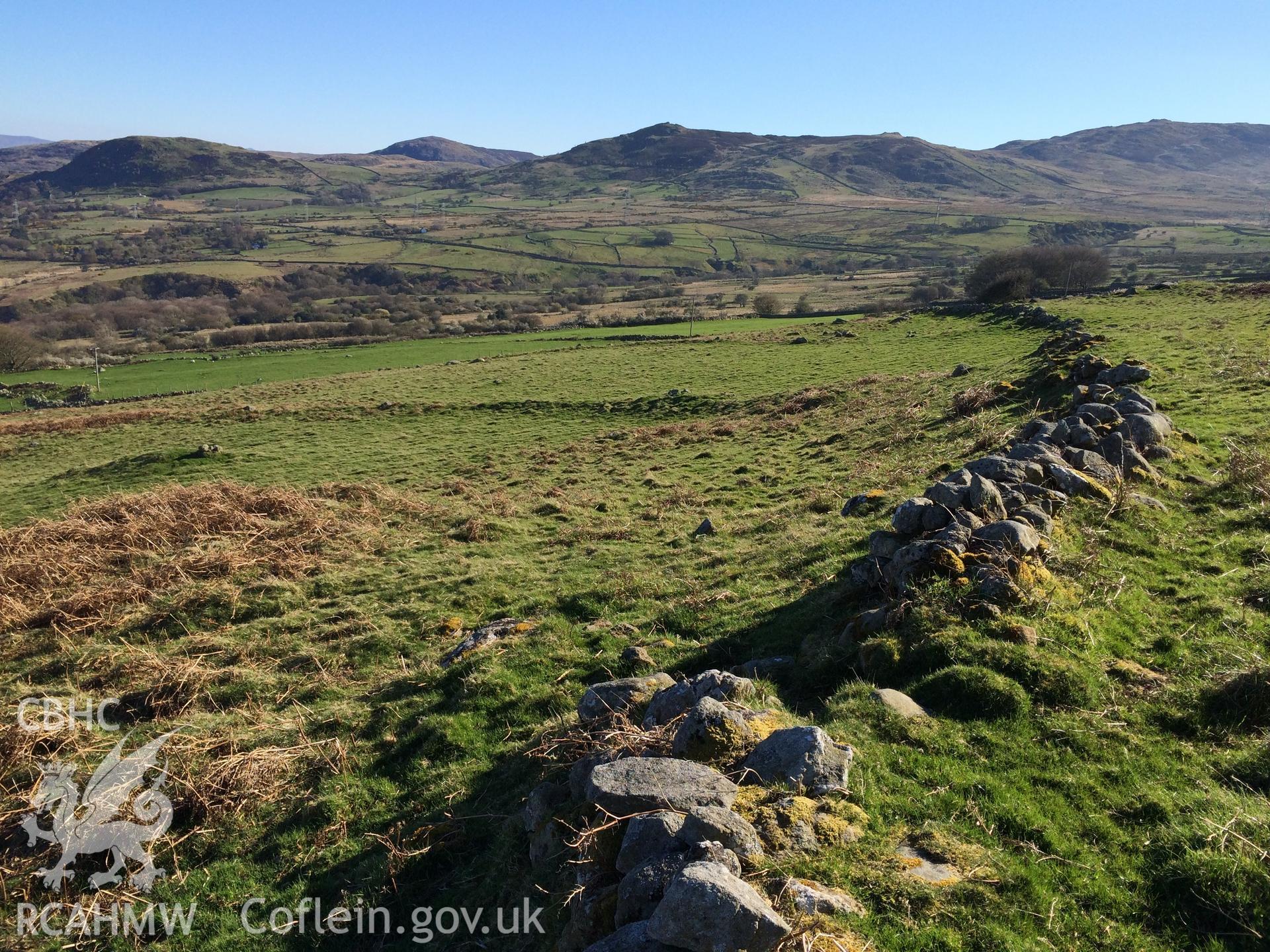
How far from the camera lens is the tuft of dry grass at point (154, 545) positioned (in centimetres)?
1522

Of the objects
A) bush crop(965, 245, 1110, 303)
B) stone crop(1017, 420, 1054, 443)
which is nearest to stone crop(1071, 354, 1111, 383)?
stone crop(1017, 420, 1054, 443)

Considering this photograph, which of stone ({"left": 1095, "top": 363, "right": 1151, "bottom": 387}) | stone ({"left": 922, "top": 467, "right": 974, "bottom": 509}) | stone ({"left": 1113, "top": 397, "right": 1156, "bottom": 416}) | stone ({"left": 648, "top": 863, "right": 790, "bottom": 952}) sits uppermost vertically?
stone ({"left": 1095, "top": 363, "right": 1151, "bottom": 387})

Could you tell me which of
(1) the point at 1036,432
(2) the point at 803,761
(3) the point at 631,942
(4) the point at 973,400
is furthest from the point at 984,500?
(4) the point at 973,400

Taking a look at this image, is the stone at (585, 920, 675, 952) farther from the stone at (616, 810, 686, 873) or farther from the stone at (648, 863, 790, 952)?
A: the stone at (616, 810, 686, 873)

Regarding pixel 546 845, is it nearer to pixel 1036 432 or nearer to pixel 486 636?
pixel 486 636

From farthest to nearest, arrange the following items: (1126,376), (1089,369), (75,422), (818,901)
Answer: (75,422)
(1089,369)
(1126,376)
(818,901)

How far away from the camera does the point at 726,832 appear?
195 inches

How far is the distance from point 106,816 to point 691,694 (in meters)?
7.37

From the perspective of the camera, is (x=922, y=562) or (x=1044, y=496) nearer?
(x=922, y=562)

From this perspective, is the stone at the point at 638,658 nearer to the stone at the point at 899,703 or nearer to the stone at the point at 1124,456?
the stone at the point at 899,703

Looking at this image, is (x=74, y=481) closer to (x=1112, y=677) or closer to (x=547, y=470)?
(x=547, y=470)

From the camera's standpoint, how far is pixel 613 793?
→ 224 inches

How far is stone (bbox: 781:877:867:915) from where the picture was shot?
180 inches

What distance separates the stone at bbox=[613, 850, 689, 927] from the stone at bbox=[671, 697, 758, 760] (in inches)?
61.8
